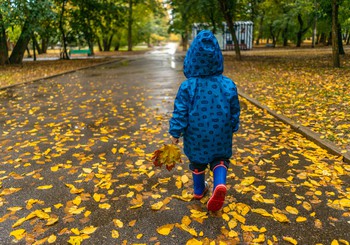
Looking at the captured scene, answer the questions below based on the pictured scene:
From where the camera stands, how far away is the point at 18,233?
2.87 metres

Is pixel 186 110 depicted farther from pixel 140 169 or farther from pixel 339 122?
pixel 339 122

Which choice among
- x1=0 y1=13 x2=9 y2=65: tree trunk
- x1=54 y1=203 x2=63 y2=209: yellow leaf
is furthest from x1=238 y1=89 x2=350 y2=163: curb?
x1=0 y1=13 x2=9 y2=65: tree trunk

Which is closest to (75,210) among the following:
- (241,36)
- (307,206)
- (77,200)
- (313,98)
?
(77,200)

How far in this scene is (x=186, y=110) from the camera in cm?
293

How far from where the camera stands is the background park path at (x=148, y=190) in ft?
9.36

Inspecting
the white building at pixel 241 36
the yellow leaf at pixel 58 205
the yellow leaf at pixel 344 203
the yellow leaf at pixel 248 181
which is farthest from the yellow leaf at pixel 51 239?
the white building at pixel 241 36

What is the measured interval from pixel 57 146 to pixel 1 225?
2.35 metres

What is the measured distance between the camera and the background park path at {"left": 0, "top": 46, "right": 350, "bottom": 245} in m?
2.85

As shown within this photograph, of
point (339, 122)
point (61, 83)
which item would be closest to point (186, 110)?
point (339, 122)

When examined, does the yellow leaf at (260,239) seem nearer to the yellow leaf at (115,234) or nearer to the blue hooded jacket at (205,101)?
the blue hooded jacket at (205,101)

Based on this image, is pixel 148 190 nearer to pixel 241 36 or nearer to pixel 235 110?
pixel 235 110

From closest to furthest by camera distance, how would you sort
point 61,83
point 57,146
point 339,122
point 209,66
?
point 209,66, point 57,146, point 339,122, point 61,83

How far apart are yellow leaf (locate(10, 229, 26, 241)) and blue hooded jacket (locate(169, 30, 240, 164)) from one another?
5.67ft

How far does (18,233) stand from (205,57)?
2465mm
